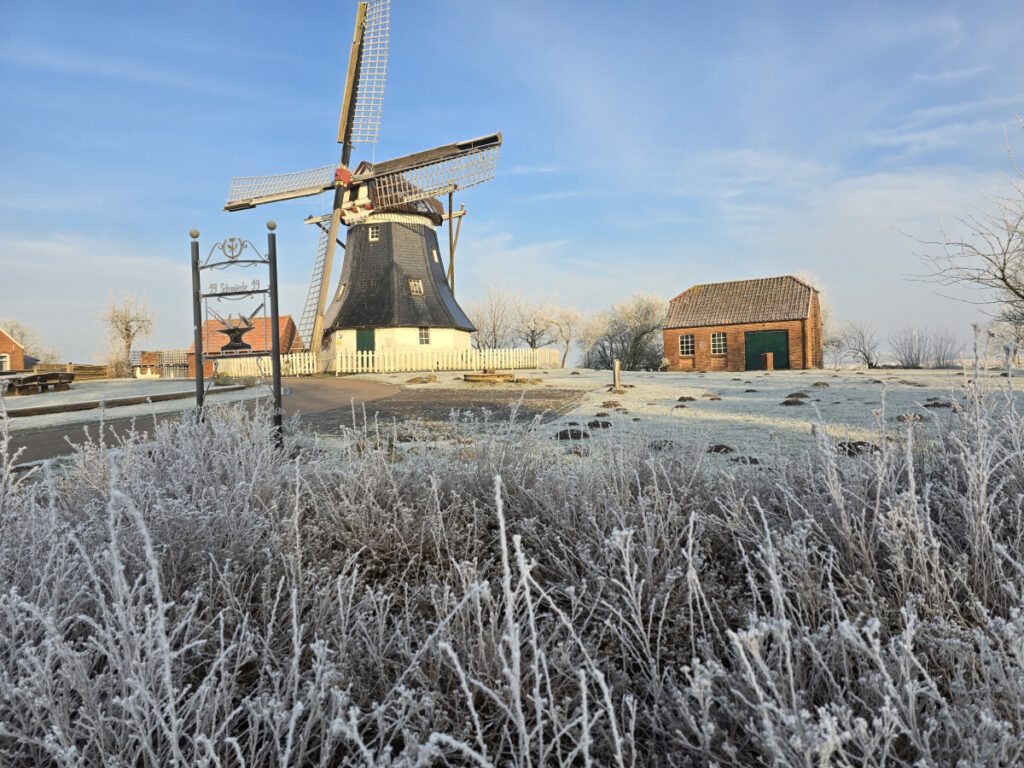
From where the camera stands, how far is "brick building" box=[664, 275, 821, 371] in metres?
31.2

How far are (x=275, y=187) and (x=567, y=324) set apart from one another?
107ft

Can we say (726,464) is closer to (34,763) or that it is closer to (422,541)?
(422,541)

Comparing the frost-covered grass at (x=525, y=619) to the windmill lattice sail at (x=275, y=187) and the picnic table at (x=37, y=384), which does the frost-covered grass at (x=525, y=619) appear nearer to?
the picnic table at (x=37, y=384)

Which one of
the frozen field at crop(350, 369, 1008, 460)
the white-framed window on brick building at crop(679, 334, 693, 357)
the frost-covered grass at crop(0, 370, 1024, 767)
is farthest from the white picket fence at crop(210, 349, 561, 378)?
the frost-covered grass at crop(0, 370, 1024, 767)

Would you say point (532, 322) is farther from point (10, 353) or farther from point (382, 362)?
point (10, 353)

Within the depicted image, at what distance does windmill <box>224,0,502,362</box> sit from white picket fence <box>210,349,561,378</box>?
1014mm

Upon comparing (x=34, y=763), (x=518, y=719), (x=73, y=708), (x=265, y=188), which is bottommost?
(x=34, y=763)

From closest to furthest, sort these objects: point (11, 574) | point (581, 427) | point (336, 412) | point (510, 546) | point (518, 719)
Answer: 1. point (518, 719)
2. point (11, 574)
3. point (510, 546)
4. point (581, 427)
5. point (336, 412)

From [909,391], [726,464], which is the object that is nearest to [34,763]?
[726,464]

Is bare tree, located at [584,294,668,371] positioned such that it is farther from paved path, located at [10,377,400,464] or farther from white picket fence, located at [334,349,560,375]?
paved path, located at [10,377,400,464]

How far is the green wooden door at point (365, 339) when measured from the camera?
2856 cm

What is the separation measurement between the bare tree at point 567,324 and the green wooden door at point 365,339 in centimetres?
2895

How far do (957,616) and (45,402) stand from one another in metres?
20.6

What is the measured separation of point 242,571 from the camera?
295cm
